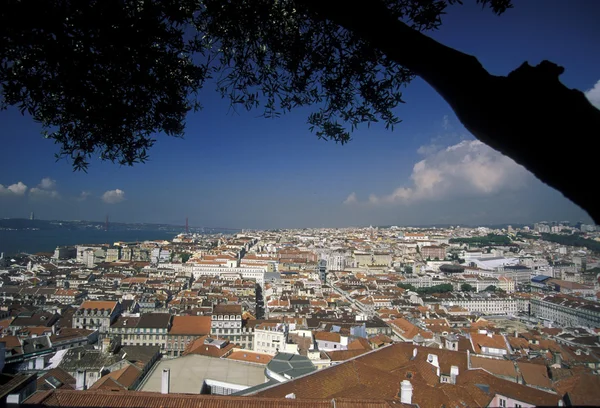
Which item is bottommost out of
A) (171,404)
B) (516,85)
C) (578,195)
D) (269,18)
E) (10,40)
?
(171,404)

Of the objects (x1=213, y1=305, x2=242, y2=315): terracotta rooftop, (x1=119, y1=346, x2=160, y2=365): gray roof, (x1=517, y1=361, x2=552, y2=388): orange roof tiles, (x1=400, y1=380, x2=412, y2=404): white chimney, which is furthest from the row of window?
(x1=400, y1=380, x2=412, y2=404): white chimney

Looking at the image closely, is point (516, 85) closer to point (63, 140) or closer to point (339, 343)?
point (63, 140)

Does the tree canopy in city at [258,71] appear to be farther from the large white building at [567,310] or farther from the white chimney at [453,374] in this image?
the large white building at [567,310]

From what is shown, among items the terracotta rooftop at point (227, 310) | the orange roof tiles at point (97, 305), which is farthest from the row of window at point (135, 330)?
the terracotta rooftop at point (227, 310)

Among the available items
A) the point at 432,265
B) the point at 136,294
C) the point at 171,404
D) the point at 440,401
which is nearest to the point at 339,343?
the point at 440,401

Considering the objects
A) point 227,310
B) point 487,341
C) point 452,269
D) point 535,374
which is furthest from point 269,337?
point 452,269

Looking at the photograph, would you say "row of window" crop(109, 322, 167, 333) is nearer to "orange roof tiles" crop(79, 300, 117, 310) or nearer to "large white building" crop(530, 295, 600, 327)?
"orange roof tiles" crop(79, 300, 117, 310)
